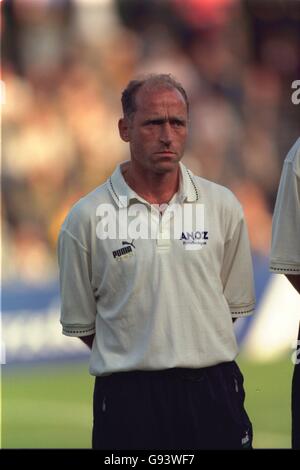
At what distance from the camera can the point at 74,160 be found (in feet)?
29.7

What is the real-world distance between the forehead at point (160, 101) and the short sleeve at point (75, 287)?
52cm

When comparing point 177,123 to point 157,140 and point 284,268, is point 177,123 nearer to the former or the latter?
point 157,140

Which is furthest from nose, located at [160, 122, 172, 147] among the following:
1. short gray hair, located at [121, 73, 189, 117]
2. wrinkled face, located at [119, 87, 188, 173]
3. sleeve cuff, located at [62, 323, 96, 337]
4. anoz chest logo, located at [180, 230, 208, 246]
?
sleeve cuff, located at [62, 323, 96, 337]

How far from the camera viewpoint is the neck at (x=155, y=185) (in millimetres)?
3814

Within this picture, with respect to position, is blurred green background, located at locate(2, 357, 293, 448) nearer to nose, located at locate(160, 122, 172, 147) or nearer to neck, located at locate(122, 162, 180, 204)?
neck, located at locate(122, 162, 180, 204)

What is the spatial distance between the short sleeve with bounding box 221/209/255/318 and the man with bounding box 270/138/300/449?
0.42 ft

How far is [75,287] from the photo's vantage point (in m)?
3.90

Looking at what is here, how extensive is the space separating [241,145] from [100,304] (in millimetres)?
5804

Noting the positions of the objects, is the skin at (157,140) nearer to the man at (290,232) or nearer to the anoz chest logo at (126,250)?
the anoz chest logo at (126,250)

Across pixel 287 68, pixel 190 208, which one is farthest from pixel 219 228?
pixel 287 68

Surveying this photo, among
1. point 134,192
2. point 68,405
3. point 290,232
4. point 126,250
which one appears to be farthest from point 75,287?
point 68,405

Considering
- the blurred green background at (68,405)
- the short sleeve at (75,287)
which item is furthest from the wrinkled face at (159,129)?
the blurred green background at (68,405)

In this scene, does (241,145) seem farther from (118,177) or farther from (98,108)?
Answer: (118,177)

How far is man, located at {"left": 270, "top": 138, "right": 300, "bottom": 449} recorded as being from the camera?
383cm
